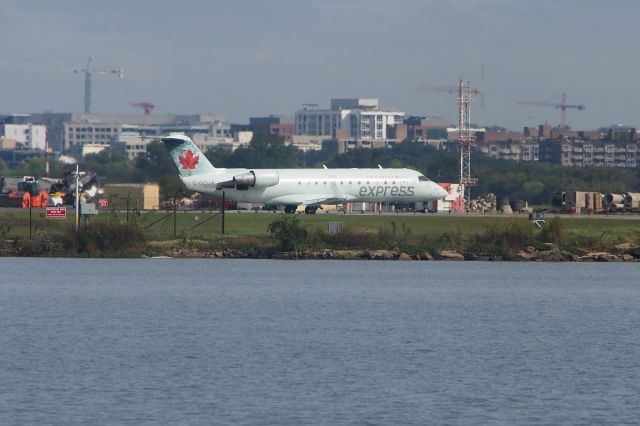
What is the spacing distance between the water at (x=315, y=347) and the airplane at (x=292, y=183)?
42572 mm

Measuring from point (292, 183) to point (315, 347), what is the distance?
86.8 metres

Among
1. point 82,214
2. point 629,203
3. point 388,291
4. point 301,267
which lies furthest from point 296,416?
point 629,203

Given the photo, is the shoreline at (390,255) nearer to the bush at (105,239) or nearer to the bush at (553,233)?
the bush at (553,233)

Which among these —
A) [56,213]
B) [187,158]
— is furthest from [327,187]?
[56,213]

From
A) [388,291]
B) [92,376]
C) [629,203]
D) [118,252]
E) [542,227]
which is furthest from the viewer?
[629,203]

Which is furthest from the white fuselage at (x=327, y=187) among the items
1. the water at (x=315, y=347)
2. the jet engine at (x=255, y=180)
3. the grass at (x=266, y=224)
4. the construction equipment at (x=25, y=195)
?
the water at (x=315, y=347)

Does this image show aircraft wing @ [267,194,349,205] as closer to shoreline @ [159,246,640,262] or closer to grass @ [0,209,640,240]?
grass @ [0,209,640,240]

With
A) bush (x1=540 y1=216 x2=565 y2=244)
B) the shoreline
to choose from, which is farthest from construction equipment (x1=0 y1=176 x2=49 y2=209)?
bush (x1=540 y1=216 x2=565 y2=244)

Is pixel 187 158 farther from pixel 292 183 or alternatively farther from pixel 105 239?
pixel 105 239

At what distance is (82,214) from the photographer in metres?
127

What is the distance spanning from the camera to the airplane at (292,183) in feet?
496

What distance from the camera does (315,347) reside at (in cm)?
6694

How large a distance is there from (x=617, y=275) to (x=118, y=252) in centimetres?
3838

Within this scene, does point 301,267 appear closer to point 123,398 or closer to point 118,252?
point 118,252
